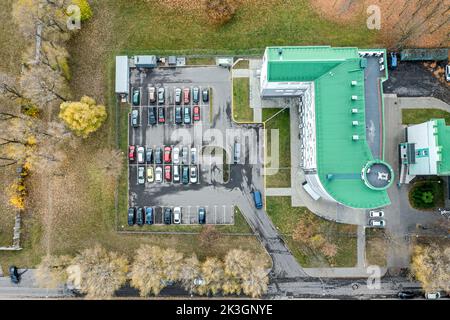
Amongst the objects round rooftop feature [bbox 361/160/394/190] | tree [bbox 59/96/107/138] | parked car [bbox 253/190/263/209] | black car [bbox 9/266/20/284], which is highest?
tree [bbox 59/96/107/138]

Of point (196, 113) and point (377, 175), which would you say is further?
point (196, 113)

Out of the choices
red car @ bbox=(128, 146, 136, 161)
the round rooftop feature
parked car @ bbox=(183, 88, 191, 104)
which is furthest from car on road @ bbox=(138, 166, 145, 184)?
the round rooftop feature

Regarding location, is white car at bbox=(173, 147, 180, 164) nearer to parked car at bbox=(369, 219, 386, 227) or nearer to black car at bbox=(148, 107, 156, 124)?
black car at bbox=(148, 107, 156, 124)

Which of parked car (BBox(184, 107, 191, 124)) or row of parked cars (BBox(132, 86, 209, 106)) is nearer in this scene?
parked car (BBox(184, 107, 191, 124))

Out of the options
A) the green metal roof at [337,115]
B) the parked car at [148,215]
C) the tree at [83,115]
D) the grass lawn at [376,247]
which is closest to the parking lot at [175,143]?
the parked car at [148,215]

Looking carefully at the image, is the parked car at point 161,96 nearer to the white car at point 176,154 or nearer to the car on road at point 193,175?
the white car at point 176,154

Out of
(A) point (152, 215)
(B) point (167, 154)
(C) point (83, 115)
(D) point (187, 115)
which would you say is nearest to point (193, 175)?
(B) point (167, 154)

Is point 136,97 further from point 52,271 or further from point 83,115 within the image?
point 52,271
